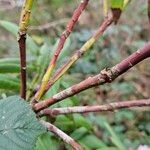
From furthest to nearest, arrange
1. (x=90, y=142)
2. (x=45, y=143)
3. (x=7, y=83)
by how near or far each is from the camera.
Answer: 1. (x=90, y=142)
2. (x=7, y=83)
3. (x=45, y=143)

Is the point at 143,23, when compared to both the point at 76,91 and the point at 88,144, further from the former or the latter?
the point at 76,91

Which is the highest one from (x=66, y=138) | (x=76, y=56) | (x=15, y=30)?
(x=15, y=30)

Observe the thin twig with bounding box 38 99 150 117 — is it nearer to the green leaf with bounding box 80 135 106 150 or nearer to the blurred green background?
the blurred green background

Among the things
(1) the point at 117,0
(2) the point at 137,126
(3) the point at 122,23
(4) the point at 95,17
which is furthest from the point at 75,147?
(4) the point at 95,17

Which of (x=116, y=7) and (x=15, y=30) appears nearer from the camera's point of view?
(x=116, y=7)

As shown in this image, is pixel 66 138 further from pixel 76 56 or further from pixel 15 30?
pixel 15 30

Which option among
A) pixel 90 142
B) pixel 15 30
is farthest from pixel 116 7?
pixel 15 30

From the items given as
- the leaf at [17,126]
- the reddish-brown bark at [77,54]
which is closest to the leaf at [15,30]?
the reddish-brown bark at [77,54]

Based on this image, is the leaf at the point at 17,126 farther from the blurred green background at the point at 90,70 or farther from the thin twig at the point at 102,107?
the blurred green background at the point at 90,70
